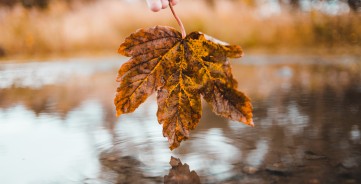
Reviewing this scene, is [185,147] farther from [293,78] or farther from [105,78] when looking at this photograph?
[105,78]

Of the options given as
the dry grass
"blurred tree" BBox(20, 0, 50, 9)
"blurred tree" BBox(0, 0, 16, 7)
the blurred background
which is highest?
"blurred tree" BBox(0, 0, 16, 7)

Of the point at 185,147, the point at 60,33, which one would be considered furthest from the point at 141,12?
the point at 185,147

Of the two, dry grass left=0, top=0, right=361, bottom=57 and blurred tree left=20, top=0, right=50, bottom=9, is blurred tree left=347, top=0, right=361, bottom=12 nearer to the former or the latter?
dry grass left=0, top=0, right=361, bottom=57

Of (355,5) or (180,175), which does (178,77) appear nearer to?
(180,175)

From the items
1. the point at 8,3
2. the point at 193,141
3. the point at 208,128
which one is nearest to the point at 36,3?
the point at 8,3

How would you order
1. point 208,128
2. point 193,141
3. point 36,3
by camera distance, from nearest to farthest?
point 193,141
point 208,128
point 36,3

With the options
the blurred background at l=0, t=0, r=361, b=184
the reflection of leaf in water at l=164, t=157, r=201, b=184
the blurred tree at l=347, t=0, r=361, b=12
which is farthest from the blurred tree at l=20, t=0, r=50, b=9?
the reflection of leaf in water at l=164, t=157, r=201, b=184

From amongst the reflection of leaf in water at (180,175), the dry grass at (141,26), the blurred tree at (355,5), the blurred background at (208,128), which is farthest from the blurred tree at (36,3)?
the reflection of leaf in water at (180,175)
